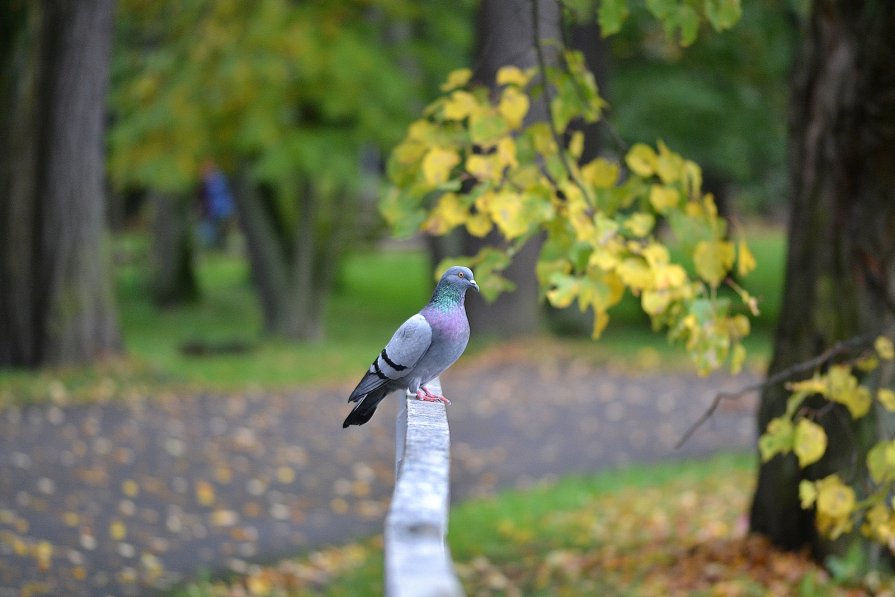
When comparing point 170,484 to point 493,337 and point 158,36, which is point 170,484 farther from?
point 158,36

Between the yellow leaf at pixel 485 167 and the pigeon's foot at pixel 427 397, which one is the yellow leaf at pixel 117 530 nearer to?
the yellow leaf at pixel 485 167

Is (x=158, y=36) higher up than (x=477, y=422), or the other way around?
(x=158, y=36)

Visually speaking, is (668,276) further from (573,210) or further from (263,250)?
(263,250)

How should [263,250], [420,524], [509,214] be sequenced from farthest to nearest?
1. [263,250]
2. [509,214]
3. [420,524]

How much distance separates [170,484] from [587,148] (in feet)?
29.6

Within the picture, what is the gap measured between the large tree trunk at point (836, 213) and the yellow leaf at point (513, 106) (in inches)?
88.8

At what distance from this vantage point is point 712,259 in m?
4.30

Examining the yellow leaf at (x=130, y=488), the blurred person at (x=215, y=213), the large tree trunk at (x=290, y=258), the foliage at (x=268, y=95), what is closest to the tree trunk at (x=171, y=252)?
the large tree trunk at (x=290, y=258)

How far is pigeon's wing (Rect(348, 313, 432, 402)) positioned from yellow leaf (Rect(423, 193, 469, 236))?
0.98 metres

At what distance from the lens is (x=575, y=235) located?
13.6ft

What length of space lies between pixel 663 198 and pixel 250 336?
50.8 feet

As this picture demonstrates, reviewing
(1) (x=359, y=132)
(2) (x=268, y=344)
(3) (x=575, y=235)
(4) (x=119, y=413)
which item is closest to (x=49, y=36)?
(4) (x=119, y=413)

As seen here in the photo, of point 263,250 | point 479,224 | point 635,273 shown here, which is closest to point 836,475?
point 635,273

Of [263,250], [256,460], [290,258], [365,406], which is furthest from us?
[290,258]
